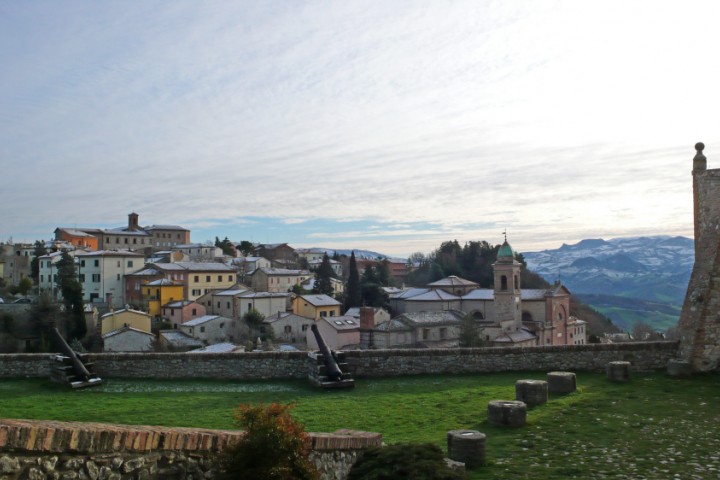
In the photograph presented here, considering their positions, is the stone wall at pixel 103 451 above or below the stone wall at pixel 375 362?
above

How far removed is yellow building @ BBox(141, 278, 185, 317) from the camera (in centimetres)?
6328

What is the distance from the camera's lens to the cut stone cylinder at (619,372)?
12656 mm

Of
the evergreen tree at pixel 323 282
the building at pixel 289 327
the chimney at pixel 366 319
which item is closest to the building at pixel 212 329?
the building at pixel 289 327

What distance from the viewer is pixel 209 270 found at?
6975 cm

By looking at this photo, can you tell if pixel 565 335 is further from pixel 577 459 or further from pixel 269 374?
pixel 577 459

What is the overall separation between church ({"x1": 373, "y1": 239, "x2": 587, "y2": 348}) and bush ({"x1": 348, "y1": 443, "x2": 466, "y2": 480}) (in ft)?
159

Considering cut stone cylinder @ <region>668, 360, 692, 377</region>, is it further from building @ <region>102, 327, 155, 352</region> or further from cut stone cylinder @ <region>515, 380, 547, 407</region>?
building @ <region>102, 327, 155, 352</region>

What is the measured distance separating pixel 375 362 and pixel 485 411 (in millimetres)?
4326

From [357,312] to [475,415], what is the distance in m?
53.2

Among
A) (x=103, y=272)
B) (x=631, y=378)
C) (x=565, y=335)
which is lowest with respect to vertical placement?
(x=565, y=335)

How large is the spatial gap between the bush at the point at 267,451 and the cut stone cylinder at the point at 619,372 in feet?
32.5

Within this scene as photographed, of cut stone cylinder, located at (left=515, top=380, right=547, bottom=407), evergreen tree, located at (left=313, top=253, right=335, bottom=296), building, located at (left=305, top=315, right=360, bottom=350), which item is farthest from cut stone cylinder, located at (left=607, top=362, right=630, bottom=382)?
evergreen tree, located at (left=313, top=253, right=335, bottom=296)

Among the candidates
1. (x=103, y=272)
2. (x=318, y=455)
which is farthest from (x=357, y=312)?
(x=318, y=455)

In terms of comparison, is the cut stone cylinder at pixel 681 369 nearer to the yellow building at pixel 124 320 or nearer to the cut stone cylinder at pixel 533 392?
the cut stone cylinder at pixel 533 392
